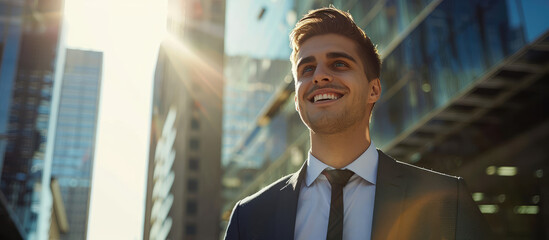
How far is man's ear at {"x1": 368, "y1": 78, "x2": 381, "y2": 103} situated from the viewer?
2.90 metres

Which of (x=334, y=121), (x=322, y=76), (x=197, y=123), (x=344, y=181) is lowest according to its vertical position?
(x=344, y=181)

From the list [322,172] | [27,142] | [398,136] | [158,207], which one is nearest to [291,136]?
[398,136]

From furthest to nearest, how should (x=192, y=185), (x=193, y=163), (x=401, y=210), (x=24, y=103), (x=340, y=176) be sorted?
(x=193, y=163)
(x=192, y=185)
(x=24, y=103)
(x=340, y=176)
(x=401, y=210)

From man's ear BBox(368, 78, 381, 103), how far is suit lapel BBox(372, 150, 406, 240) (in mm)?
377

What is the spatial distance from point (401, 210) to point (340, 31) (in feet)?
3.48

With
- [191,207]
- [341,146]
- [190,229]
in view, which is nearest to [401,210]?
[341,146]

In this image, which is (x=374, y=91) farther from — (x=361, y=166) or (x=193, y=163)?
(x=193, y=163)

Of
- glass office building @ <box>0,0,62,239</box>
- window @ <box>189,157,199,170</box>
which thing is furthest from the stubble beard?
window @ <box>189,157,199,170</box>

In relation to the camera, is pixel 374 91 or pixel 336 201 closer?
pixel 336 201

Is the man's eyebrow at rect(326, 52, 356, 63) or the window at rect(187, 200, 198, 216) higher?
the man's eyebrow at rect(326, 52, 356, 63)

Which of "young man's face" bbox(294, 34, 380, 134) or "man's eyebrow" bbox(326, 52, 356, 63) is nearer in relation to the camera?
"young man's face" bbox(294, 34, 380, 134)

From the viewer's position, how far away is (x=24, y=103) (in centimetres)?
7981

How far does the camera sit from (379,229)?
252 centimetres

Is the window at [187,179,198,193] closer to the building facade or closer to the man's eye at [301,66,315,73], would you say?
the building facade
